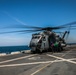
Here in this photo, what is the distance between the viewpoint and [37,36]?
3272 cm

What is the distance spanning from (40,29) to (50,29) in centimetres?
265

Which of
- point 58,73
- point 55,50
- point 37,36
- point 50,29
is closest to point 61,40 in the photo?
point 55,50

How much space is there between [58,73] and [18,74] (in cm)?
311

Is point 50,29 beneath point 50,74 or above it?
above

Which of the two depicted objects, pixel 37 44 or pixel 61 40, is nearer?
pixel 37 44

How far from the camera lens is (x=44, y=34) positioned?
34.4m

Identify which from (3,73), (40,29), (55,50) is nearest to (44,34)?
(40,29)

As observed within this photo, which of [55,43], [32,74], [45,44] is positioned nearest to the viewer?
[32,74]

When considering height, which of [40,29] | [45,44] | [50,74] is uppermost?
[40,29]

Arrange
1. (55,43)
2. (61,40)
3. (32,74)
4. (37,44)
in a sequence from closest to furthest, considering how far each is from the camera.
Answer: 1. (32,74)
2. (37,44)
3. (55,43)
4. (61,40)

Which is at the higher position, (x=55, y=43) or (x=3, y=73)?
(x=55, y=43)

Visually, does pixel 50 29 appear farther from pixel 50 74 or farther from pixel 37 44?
pixel 50 74

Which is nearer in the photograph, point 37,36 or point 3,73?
point 3,73

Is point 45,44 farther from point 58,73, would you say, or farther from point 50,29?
point 58,73
